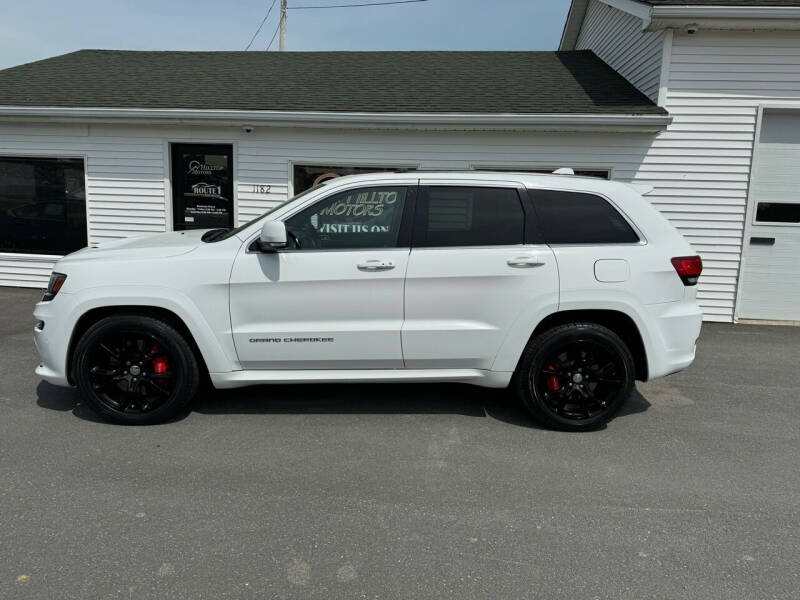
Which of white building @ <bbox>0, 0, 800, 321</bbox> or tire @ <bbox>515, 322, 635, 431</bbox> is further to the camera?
white building @ <bbox>0, 0, 800, 321</bbox>

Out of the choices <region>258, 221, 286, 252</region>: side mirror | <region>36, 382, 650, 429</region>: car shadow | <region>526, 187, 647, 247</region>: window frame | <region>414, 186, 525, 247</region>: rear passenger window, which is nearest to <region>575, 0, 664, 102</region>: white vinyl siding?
<region>526, 187, 647, 247</region>: window frame

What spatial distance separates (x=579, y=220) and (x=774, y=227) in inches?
208

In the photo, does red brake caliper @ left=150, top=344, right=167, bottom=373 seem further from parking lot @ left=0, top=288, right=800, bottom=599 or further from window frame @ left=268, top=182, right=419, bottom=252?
window frame @ left=268, top=182, right=419, bottom=252

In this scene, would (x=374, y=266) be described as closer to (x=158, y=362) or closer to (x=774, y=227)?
(x=158, y=362)

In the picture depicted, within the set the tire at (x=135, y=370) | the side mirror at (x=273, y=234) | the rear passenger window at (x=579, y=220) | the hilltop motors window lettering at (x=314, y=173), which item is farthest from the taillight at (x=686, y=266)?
the hilltop motors window lettering at (x=314, y=173)

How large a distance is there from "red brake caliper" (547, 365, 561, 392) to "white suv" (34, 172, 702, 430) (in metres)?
0.01

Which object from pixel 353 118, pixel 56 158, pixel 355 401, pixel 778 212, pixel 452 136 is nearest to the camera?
pixel 355 401

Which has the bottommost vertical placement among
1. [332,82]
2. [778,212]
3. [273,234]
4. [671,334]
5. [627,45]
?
[671,334]

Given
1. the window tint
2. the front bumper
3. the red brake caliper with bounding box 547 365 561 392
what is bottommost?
the red brake caliper with bounding box 547 365 561 392

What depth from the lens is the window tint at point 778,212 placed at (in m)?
7.80

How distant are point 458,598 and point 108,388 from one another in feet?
9.75

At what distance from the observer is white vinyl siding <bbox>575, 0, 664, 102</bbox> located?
26.5 feet

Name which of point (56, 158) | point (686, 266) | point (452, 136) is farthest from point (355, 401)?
point (56, 158)

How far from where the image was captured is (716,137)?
7750 mm
